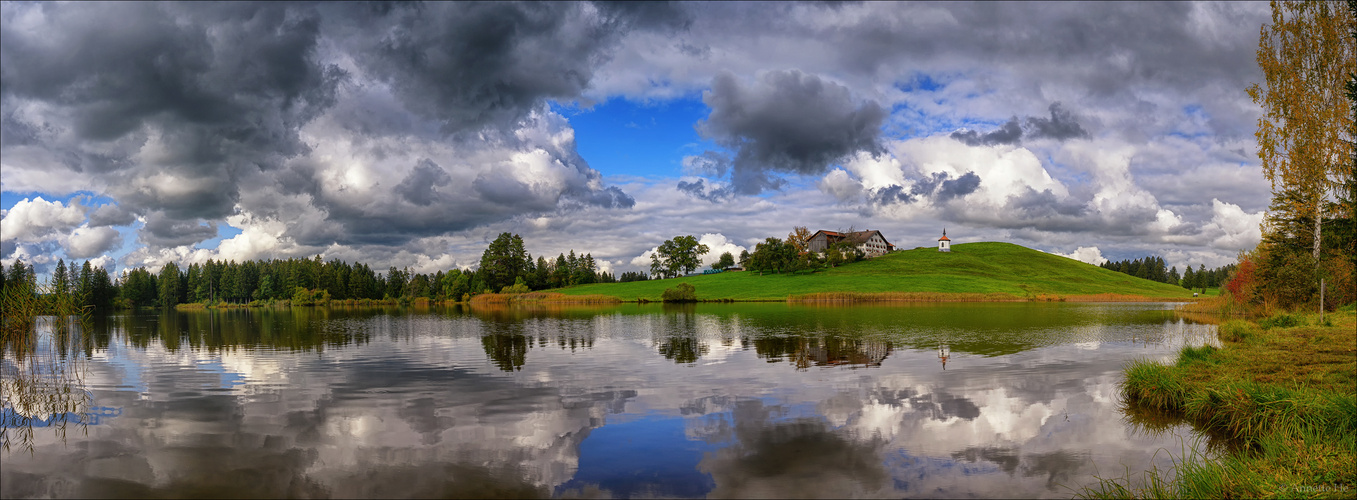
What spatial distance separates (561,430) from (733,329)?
32.4 metres

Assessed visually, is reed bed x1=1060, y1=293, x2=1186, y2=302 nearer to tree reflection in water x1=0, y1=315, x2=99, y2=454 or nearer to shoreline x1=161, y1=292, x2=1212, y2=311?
shoreline x1=161, y1=292, x2=1212, y2=311

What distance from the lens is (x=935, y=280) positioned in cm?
11462

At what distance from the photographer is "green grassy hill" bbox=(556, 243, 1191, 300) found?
109 m

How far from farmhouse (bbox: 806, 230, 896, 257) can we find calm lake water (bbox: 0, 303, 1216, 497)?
152 meters

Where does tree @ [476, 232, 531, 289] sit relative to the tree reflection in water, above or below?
above

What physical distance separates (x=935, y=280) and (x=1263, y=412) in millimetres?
106793

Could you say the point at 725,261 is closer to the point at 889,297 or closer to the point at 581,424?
the point at 889,297

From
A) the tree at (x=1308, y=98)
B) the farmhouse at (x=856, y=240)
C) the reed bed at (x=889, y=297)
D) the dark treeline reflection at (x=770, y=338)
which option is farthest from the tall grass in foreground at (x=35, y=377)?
the farmhouse at (x=856, y=240)

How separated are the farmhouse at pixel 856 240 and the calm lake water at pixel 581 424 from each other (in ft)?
498

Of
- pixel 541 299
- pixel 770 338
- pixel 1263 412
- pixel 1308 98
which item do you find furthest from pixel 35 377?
pixel 541 299

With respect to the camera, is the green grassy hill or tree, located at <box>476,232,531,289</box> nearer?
the green grassy hill

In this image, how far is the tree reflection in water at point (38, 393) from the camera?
16.0m

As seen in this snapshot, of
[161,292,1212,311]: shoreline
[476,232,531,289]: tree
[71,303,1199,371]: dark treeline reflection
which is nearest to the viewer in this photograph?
[71,303,1199,371]: dark treeline reflection


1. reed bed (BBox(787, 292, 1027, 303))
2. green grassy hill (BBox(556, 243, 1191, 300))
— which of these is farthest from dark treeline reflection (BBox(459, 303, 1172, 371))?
green grassy hill (BBox(556, 243, 1191, 300))
